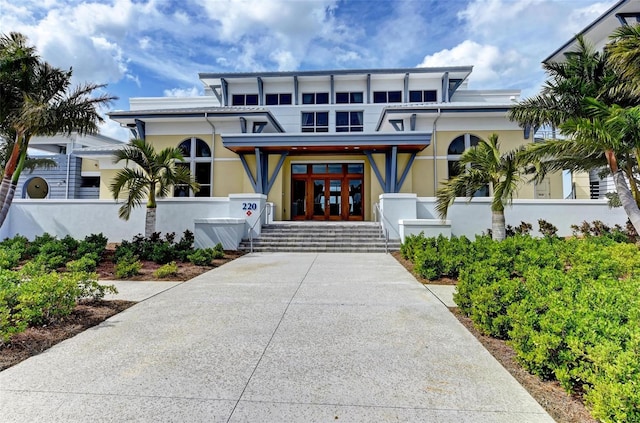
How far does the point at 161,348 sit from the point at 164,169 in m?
9.24

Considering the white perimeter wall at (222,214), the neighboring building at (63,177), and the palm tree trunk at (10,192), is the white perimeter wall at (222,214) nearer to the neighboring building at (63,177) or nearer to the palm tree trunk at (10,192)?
the palm tree trunk at (10,192)

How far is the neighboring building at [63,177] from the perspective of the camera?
82.0 feet

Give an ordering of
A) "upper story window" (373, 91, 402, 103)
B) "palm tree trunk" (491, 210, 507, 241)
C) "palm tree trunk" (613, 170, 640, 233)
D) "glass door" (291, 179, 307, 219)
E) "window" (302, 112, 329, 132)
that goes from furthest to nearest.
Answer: "upper story window" (373, 91, 402, 103) < "window" (302, 112, 329, 132) < "glass door" (291, 179, 307, 219) < "palm tree trunk" (491, 210, 507, 241) < "palm tree trunk" (613, 170, 640, 233)

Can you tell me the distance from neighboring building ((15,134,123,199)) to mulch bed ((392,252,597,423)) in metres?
28.4

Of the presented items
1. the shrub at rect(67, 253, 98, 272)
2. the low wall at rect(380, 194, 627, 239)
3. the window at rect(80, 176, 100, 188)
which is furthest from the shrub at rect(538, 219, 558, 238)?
the window at rect(80, 176, 100, 188)

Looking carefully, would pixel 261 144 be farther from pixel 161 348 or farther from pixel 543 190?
pixel 543 190

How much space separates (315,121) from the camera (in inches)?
870

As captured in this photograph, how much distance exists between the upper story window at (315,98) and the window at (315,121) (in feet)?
4.02

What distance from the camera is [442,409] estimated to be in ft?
8.53

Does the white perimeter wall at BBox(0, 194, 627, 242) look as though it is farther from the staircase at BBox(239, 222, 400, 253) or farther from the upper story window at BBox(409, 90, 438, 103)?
the upper story window at BBox(409, 90, 438, 103)

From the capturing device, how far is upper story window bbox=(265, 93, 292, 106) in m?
23.1

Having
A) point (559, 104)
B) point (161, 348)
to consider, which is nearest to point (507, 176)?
point (559, 104)

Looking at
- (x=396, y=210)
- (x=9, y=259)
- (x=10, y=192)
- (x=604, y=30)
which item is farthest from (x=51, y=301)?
(x=604, y=30)

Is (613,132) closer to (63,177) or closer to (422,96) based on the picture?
(422,96)
